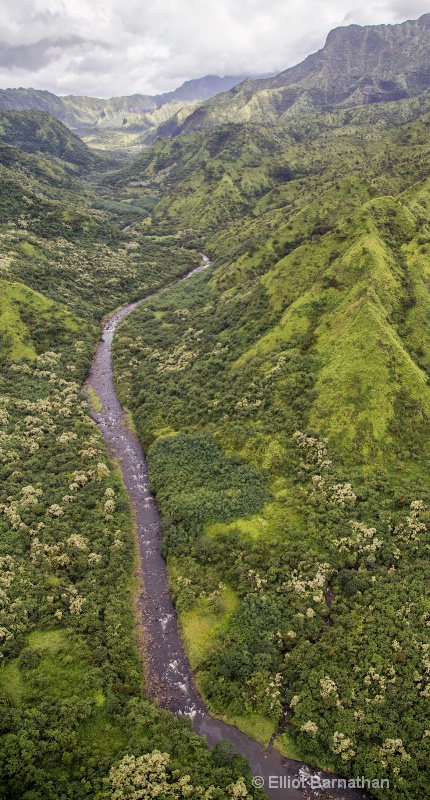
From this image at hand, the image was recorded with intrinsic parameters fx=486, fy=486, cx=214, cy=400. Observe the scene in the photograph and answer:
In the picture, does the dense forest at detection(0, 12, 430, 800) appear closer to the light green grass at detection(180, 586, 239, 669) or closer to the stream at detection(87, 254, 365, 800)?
the light green grass at detection(180, 586, 239, 669)

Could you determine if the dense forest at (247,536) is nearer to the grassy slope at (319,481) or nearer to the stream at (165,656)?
the grassy slope at (319,481)

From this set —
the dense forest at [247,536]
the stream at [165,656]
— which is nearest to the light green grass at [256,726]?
the dense forest at [247,536]

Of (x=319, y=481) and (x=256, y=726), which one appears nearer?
(x=256, y=726)

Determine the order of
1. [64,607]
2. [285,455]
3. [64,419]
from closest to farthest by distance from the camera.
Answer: [64,607] → [285,455] → [64,419]

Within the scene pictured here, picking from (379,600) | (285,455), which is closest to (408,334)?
(285,455)

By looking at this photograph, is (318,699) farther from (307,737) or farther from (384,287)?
(384,287)

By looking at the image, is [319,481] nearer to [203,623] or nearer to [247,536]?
[247,536]

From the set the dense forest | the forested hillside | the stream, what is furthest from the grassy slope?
the forested hillside

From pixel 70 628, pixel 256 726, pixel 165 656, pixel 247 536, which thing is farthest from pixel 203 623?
pixel 70 628

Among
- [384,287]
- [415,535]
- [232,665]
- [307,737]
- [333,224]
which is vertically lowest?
[307,737]
